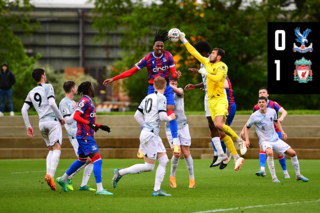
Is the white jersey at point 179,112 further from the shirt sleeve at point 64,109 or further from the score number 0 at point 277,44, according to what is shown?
the score number 0 at point 277,44

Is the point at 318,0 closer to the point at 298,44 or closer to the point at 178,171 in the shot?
the point at 298,44

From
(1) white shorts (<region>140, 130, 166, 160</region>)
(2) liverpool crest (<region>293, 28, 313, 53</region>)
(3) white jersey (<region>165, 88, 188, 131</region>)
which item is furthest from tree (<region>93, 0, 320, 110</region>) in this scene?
(1) white shorts (<region>140, 130, 166, 160</region>)

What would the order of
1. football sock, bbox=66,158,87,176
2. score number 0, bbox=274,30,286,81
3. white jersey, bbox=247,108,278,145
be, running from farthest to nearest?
score number 0, bbox=274,30,286,81 → white jersey, bbox=247,108,278,145 → football sock, bbox=66,158,87,176

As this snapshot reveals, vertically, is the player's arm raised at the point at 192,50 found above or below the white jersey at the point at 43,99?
above

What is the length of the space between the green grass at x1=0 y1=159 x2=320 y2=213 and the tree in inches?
858

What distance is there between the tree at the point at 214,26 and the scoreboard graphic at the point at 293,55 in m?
3.76

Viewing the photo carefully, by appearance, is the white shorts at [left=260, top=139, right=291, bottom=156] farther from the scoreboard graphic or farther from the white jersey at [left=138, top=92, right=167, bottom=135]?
the scoreboard graphic

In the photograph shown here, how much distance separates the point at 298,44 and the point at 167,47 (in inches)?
384

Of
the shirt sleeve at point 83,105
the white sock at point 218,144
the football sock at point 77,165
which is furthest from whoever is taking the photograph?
the white sock at point 218,144

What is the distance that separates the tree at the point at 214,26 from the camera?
3400 centimetres

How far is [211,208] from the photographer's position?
689cm

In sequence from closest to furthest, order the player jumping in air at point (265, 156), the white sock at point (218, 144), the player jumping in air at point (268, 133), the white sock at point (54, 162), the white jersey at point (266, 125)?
1. the white sock at point (54, 162)
2. the white sock at point (218, 144)
3. the player jumping in air at point (268, 133)
4. the white jersey at point (266, 125)
5. the player jumping in air at point (265, 156)

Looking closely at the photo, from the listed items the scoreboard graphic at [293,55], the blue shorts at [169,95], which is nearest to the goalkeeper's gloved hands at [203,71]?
the blue shorts at [169,95]

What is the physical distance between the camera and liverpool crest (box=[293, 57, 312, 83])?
30.7m
